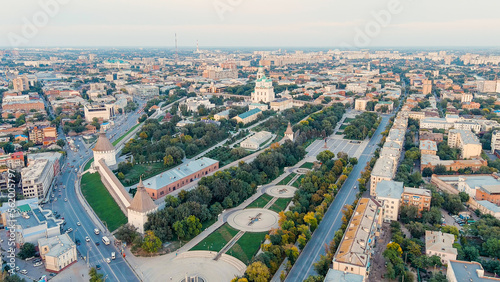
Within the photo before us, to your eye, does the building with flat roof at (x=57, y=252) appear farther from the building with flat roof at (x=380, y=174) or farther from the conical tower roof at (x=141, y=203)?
the building with flat roof at (x=380, y=174)

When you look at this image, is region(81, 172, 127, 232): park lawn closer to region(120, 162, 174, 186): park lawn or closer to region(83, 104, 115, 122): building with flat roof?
region(120, 162, 174, 186): park lawn

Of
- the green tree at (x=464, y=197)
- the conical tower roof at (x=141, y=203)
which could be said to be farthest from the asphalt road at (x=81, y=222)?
the green tree at (x=464, y=197)

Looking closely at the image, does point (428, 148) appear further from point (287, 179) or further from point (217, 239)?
point (217, 239)

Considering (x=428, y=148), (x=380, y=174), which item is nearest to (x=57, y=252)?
(x=380, y=174)

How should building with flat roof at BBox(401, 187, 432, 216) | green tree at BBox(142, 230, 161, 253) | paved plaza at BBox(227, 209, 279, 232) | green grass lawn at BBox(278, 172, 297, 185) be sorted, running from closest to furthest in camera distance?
green tree at BBox(142, 230, 161, 253) → paved plaza at BBox(227, 209, 279, 232) → building with flat roof at BBox(401, 187, 432, 216) → green grass lawn at BBox(278, 172, 297, 185)

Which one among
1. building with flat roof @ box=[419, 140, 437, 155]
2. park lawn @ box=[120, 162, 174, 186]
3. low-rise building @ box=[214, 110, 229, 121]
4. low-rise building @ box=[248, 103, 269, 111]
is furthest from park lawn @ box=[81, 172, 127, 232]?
low-rise building @ box=[248, 103, 269, 111]
